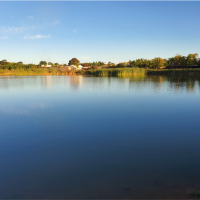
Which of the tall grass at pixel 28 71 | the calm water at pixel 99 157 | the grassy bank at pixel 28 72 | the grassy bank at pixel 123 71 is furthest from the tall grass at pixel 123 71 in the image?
the calm water at pixel 99 157

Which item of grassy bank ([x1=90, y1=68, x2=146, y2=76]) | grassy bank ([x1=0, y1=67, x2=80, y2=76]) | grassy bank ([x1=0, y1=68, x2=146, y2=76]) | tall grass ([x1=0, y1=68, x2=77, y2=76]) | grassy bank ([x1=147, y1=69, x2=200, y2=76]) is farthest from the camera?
tall grass ([x1=0, y1=68, x2=77, y2=76])

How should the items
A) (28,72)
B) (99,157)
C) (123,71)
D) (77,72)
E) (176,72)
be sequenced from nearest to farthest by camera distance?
(99,157) < (176,72) < (123,71) < (28,72) < (77,72)

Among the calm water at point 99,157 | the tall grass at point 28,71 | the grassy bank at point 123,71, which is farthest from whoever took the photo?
the tall grass at point 28,71

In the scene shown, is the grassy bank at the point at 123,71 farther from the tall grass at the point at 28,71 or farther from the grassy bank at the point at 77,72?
the tall grass at the point at 28,71

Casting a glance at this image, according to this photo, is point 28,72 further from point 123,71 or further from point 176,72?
point 176,72

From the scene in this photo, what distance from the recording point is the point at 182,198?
14.5 feet

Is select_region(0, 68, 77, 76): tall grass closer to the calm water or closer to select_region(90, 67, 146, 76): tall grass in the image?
select_region(90, 67, 146, 76): tall grass

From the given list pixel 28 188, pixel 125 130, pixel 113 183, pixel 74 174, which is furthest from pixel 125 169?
pixel 125 130

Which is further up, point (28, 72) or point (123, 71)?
point (28, 72)

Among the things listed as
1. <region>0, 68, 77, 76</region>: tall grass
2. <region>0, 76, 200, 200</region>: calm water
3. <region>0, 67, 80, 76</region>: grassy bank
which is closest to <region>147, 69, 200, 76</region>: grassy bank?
<region>0, 67, 80, 76</region>: grassy bank

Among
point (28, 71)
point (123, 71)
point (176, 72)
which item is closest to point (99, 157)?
point (123, 71)

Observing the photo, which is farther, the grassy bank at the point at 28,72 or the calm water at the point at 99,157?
the grassy bank at the point at 28,72

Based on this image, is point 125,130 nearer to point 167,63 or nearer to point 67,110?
point 67,110

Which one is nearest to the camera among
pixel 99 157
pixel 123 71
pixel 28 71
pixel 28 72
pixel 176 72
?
pixel 99 157
